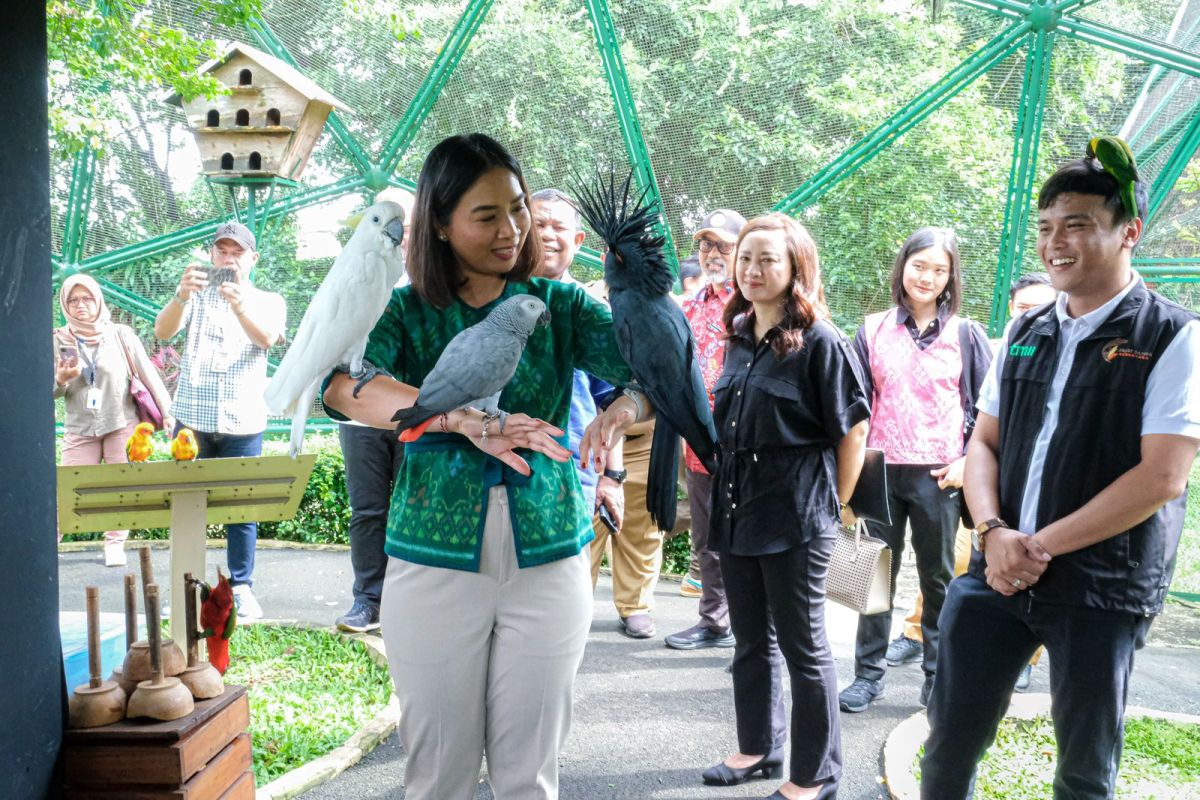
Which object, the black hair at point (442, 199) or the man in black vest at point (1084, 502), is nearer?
the black hair at point (442, 199)

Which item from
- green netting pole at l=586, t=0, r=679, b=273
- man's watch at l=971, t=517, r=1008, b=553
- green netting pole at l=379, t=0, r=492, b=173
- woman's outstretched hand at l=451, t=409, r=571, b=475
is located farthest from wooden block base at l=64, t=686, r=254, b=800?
green netting pole at l=379, t=0, r=492, b=173

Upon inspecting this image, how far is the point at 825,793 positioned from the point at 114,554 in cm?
566

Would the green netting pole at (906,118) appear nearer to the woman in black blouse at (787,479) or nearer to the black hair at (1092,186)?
the woman in black blouse at (787,479)

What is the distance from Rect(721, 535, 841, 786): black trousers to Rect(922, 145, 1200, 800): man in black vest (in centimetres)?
63

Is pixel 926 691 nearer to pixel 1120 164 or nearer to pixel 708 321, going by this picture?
pixel 708 321

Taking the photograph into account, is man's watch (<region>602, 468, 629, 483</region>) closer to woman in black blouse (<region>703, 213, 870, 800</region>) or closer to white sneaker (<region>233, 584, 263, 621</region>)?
woman in black blouse (<region>703, 213, 870, 800</region>)

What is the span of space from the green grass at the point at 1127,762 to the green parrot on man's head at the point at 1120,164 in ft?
7.26

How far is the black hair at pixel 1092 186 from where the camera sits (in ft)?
7.43

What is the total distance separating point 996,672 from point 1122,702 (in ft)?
0.96

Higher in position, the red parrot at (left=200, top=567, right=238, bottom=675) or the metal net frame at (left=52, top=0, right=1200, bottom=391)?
the metal net frame at (left=52, top=0, right=1200, bottom=391)

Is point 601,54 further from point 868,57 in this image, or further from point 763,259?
point 763,259

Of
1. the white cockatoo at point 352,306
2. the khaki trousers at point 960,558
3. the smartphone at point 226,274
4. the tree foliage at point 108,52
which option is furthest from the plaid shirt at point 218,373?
the khaki trousers at point 960,558

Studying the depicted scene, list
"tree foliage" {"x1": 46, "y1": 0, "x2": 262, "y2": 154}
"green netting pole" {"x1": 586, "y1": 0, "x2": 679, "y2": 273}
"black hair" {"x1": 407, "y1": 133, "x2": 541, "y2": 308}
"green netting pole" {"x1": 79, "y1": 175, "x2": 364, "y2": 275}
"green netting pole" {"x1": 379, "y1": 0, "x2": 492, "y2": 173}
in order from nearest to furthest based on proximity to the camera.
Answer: "black hair" {"x1": 407, "y1": 133, "x2": 541, "y2": 308} → "tree foliage" {"x1": 46, "y1": 0, "x2": 262, "y2": 154} → "green netting pole" {"x1": 586, "y1": 0, "x2": 679, "y2": 273} → "green netting pole" {"x1": 379, "y1": 0, "x2": 492, "y2": 173} → "green netting pole" {"x1": 79, "y1": 175, "x2": 364, "y2": 275}

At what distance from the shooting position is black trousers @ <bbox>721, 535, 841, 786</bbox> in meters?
3.08
